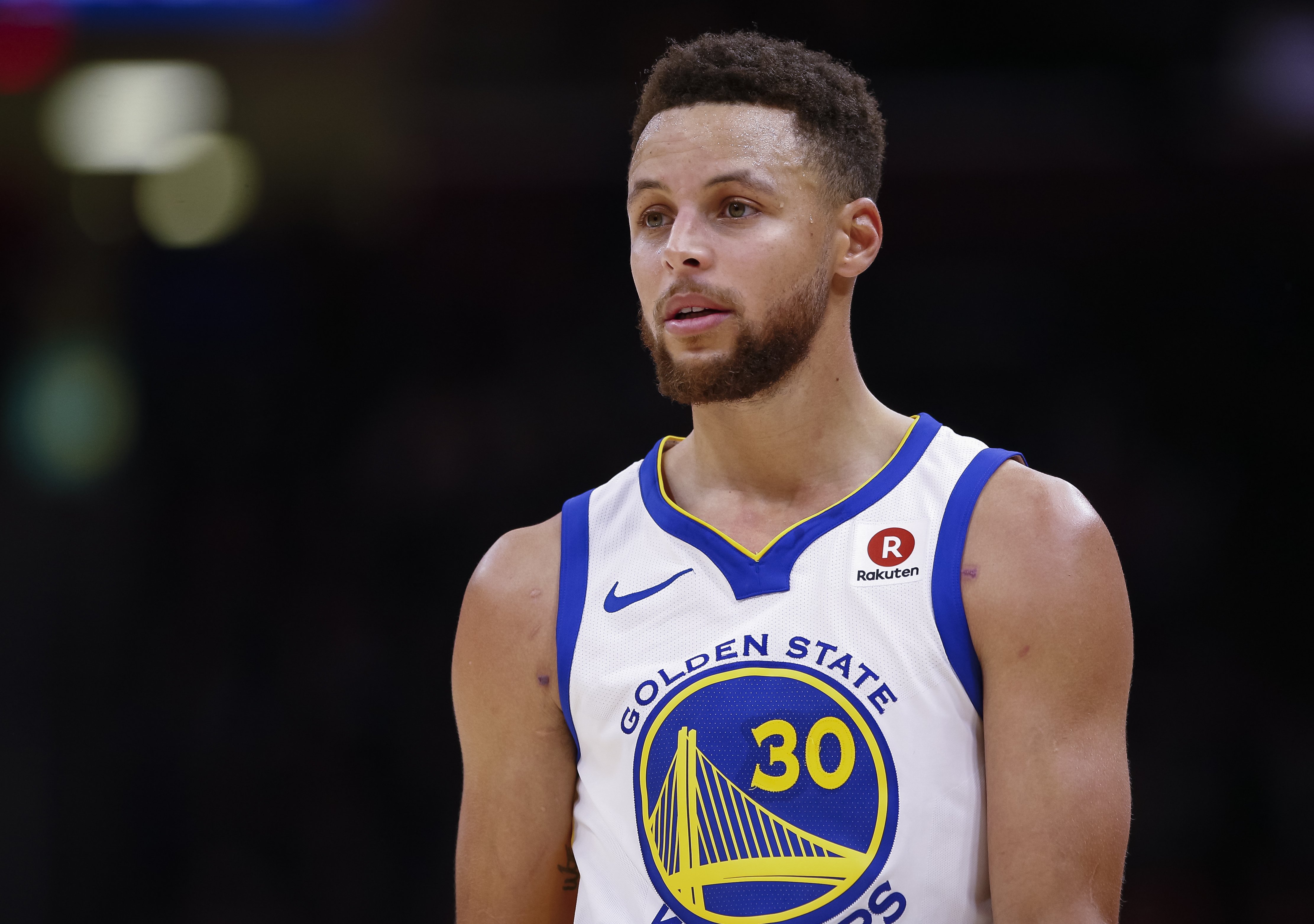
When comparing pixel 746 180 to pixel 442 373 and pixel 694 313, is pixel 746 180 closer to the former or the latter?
pixel 694 313

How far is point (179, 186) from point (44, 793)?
3656 millimetres

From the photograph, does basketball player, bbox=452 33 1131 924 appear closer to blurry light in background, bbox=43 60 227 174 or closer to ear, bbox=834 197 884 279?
ear, bbox=834 197 884 279

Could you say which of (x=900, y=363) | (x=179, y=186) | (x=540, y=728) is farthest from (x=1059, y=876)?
(x=179, y=186)

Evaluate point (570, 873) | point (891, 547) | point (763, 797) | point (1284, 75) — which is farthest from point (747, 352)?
point (1284, 75)

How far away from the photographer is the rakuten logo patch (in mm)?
2467

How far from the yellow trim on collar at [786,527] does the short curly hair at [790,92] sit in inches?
20.0

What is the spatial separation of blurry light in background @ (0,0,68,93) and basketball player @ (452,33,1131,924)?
6.28 meters

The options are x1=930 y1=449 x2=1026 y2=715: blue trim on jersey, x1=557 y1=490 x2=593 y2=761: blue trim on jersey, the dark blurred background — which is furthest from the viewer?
the dark blurred background

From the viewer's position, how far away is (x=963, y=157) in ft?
25.8

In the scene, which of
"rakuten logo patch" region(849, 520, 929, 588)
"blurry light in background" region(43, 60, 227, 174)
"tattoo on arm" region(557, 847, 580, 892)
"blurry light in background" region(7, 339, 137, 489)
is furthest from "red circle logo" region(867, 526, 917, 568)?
"blurry light in background" region(43, 60, 227, 174)

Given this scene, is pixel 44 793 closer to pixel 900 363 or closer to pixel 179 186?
pixel 179 186

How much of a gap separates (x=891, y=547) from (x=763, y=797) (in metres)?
0.51

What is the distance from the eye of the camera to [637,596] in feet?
8.58

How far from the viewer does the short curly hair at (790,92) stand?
266 cm
